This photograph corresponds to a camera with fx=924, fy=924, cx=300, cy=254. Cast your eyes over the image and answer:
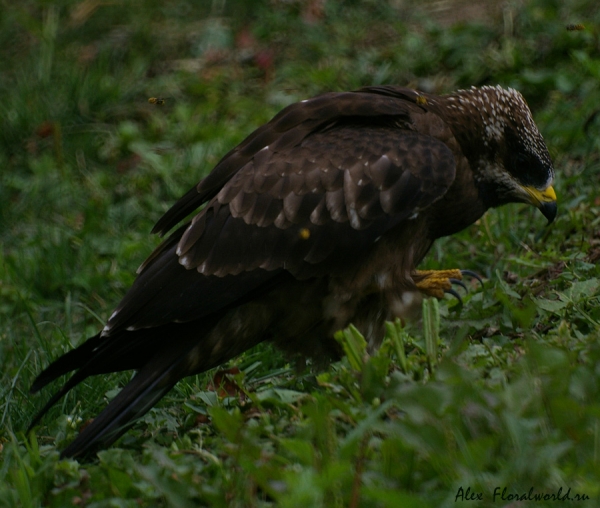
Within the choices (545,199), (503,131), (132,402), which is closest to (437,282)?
(545,199)

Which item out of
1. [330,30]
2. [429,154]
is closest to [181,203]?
[429,154]

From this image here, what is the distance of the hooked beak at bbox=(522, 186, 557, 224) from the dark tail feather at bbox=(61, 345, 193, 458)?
71.8 inches

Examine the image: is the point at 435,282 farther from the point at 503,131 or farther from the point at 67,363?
the point at 67,363

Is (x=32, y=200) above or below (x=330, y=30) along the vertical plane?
below

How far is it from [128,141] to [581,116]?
11.4ft

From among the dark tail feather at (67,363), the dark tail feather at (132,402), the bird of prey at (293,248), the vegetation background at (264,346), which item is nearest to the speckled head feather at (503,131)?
the bird of prey at (293,248)

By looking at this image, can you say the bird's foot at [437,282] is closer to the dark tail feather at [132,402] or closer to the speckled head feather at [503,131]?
the speckled head feather at [503,131]

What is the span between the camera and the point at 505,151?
4.45 metres

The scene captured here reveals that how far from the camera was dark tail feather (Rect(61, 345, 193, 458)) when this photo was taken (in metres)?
3.48

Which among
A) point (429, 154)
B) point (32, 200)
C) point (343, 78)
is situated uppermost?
point (429, 154)

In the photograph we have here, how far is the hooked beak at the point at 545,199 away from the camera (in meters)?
4.44

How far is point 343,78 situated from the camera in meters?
7.40

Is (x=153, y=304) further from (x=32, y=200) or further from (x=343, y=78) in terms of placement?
(x=343, y=78)

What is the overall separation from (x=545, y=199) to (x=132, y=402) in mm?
2178
